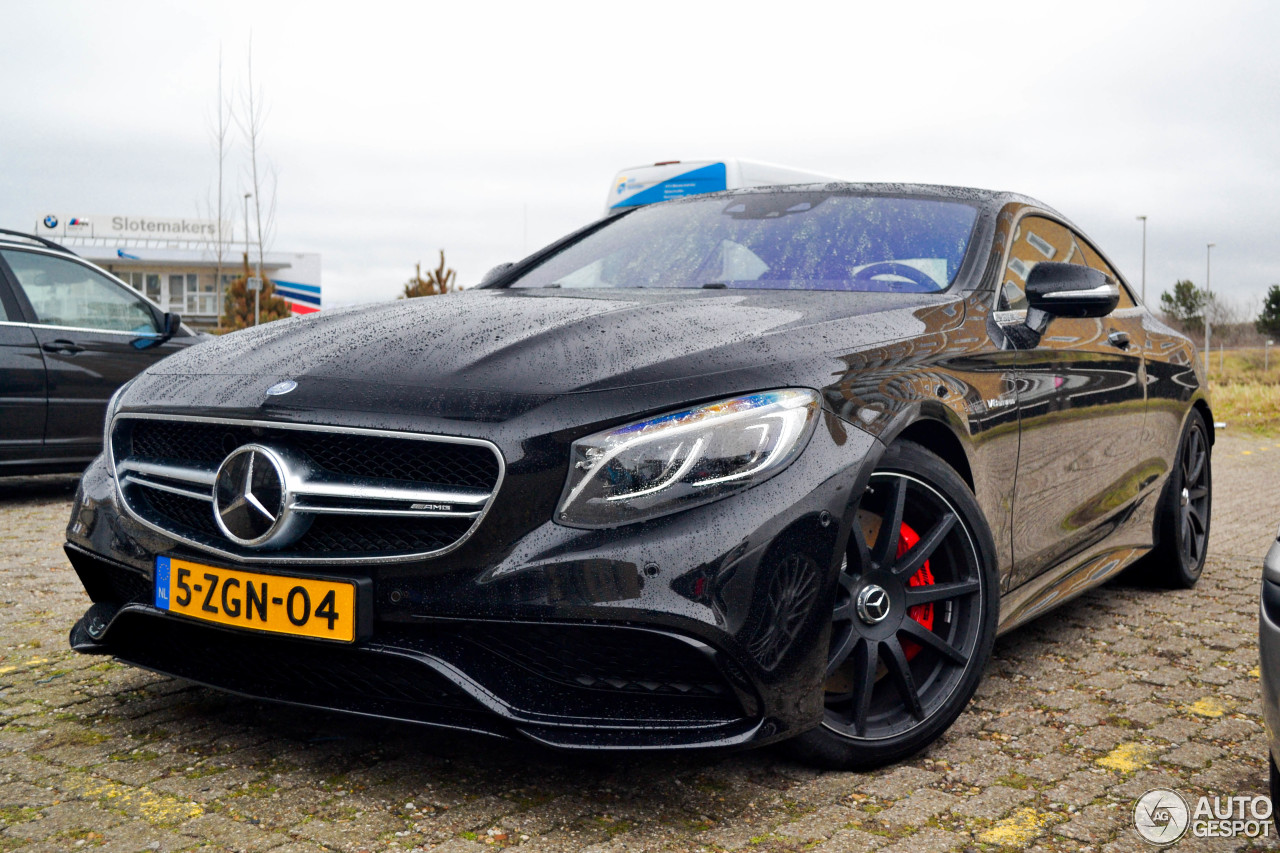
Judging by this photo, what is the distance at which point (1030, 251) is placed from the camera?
12.5 ft

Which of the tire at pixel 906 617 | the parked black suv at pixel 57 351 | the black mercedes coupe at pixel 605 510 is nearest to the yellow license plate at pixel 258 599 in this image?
the black mercedes coupe at pixel 605 510

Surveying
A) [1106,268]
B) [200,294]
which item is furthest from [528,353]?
[200,294]

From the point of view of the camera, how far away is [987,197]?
386 cm

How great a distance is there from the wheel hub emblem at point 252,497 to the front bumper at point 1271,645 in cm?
180

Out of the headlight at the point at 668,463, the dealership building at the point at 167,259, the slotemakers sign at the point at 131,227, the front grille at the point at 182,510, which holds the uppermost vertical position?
the slotemakers sign at the point at 131,227

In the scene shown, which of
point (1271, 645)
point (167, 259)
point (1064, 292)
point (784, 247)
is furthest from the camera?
point (167, 259)

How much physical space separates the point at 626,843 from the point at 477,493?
2.46ft

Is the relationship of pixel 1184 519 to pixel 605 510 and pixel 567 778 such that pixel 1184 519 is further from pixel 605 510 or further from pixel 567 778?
pixel 605 510

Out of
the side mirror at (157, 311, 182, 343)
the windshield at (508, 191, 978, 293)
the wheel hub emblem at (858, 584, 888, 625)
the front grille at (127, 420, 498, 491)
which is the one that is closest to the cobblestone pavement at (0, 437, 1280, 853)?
the wheel hub emblem at (858, 584, 888, 625)

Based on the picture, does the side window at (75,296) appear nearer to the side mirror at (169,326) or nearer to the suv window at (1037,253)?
the side mirror at (169,326)

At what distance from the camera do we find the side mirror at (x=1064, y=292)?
3.40 m

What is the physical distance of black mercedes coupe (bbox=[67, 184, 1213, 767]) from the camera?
229cm

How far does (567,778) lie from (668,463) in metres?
0.85

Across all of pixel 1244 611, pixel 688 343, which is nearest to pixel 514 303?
pixel 688 343
